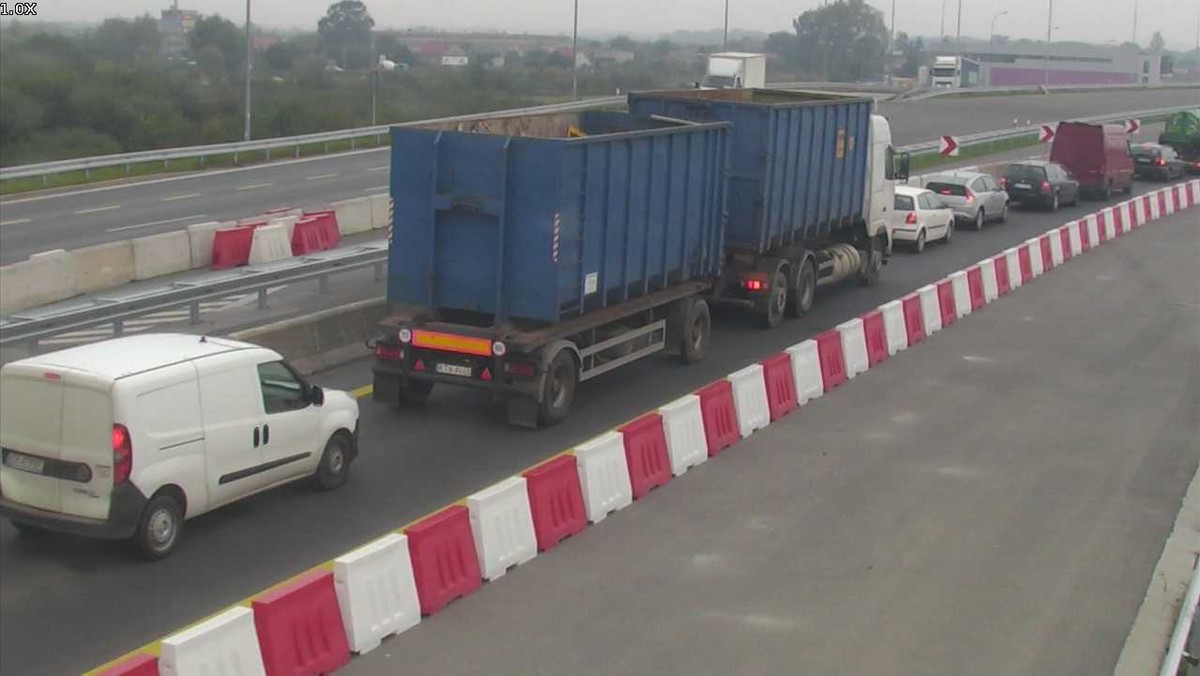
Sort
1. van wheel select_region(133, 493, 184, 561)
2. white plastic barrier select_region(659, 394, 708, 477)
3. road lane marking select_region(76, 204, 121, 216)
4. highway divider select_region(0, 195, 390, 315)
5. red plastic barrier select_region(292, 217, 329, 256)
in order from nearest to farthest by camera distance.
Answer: van wheel select_region(133, 493, 184, 561)
white plastic barrier select_region(659, 394, 708, 477)
highway divider select_region(0, 195, 390, 315)
red plastic barrier select_region(292, 217, 329, 256)
road lane marking select_region(76, 204, 121, 216)

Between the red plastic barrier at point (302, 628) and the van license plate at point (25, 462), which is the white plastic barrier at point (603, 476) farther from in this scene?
the van license plate at point (25, 462)

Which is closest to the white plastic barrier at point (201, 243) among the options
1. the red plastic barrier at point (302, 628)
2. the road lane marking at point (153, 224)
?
the road lane marking at point (153, 224)

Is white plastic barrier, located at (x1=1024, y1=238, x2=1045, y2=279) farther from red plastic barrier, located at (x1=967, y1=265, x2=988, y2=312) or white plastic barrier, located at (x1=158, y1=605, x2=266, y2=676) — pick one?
→ white plastic barrier, located at (x1=158, y1=605, x2=266, y2=676)

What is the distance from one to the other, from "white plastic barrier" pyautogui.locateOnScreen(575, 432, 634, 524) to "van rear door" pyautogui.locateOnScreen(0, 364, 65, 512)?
3.98m

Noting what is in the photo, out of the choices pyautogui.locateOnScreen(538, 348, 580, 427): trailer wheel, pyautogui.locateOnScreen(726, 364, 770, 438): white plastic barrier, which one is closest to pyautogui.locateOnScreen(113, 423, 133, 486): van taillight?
pyautogui.locateOnScreen(538, 348, 580, 427): trailer wheel

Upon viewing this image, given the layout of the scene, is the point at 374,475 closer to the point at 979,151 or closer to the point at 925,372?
the point at 925,372

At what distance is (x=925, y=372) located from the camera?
1914 centimetres

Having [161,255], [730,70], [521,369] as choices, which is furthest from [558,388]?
[730,70]

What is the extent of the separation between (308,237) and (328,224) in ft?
2.76

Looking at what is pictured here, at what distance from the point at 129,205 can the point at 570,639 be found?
27963 mm

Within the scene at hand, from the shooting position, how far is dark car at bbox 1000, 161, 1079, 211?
130 ft

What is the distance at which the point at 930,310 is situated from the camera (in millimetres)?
21984

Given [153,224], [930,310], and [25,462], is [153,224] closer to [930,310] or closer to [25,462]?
[930,310]

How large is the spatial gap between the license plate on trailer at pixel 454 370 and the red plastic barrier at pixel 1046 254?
55.0 ft
